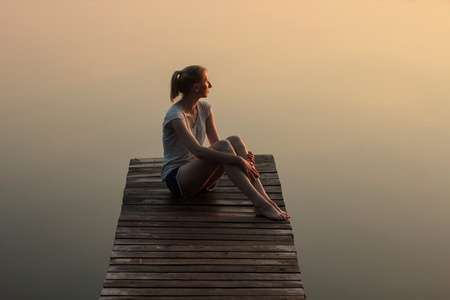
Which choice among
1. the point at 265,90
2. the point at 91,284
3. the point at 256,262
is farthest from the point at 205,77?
the point at 265,90

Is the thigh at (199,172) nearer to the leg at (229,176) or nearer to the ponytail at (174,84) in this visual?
the leg at (229,176)

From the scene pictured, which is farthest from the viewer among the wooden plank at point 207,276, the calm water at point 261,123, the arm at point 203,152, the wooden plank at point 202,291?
the calm water at point 261,123

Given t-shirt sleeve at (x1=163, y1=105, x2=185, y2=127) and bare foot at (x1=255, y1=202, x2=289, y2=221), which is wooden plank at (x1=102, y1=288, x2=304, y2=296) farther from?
t-shirt sleeve at (x1=163, y1=105, x2=185, y2=127)

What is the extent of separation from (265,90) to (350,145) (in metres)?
1.64

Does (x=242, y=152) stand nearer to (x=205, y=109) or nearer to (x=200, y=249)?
(x=205, y=109)

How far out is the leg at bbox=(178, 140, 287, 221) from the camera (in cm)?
471

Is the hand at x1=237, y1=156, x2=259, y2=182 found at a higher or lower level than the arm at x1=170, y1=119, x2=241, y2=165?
lower

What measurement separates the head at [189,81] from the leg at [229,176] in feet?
1.46

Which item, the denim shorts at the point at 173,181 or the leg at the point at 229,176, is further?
the denim shorts at the point at 173,181

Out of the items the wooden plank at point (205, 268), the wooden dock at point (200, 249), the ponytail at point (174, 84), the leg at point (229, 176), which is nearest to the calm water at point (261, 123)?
the wooden dock at point (200, 249)

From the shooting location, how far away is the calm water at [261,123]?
5965mm

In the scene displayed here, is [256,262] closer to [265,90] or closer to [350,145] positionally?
[350,145]

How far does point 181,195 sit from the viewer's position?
5.05 metres

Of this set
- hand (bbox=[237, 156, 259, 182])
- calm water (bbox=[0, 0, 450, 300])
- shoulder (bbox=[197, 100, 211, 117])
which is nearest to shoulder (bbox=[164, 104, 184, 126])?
shoulder (bbox=[197, 100, 211, 117])
